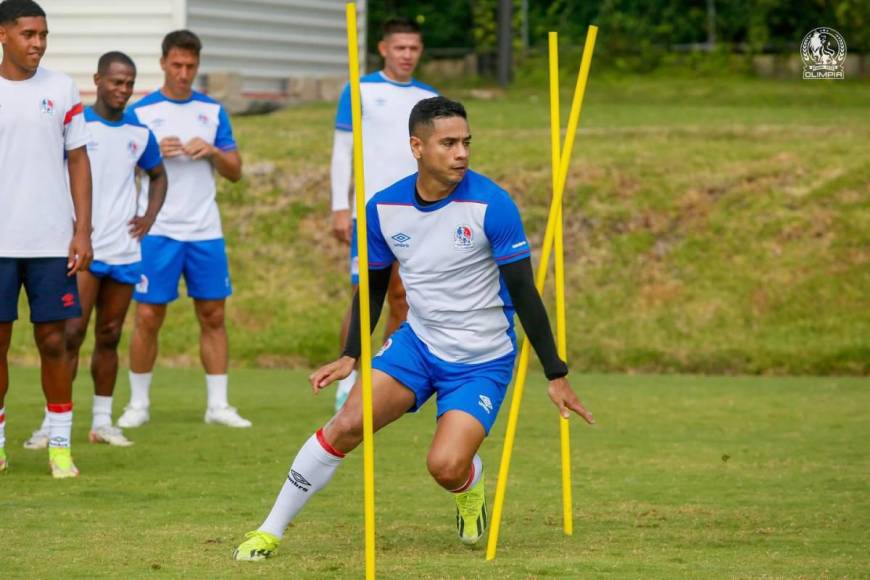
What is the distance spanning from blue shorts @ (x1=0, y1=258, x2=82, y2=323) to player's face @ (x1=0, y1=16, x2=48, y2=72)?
1053 mm

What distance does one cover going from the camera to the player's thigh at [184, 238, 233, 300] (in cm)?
1098

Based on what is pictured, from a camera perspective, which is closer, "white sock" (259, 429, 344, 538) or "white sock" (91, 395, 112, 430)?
"white sock" (259, 429, 344, 538)

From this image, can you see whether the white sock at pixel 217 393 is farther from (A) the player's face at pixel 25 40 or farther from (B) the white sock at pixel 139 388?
(A) the player's face at pixel 25 40

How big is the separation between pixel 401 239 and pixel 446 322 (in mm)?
414

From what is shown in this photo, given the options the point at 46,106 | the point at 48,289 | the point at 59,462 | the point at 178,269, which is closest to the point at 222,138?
the point at 178,269

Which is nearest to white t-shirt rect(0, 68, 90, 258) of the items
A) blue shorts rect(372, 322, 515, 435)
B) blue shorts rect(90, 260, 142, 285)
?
blue shorts rect(90, 260, 142, 285)

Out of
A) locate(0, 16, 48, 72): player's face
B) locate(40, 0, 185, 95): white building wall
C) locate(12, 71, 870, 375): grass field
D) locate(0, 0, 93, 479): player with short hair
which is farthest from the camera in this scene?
locate(40, 0, 185, 95): white building wall

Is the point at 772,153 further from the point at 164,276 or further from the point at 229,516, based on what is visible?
the point at 229,516

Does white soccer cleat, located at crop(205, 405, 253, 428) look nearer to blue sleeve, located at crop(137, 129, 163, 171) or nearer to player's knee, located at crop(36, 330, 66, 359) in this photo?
blue sleeve, located at crop(137, 129, 163, 171)

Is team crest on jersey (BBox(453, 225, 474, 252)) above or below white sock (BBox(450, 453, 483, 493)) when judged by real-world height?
above

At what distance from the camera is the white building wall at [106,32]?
2202 centimetres

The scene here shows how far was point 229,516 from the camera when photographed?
25.0 feet

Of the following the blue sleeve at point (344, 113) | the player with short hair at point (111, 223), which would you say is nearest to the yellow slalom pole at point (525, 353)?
the blue sleeve at point (344, 113)

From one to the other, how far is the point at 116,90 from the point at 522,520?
4104mm
